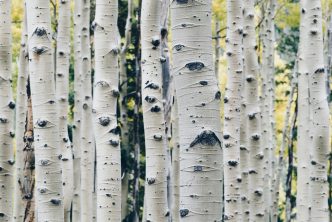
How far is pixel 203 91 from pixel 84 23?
5.90m

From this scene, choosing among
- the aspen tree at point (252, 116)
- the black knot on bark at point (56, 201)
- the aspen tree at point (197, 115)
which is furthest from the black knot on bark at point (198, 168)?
the aspen tree at point (252, 116)

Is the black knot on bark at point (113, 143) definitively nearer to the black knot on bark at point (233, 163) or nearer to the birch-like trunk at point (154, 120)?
the birch-like trunk at point (154, 120)

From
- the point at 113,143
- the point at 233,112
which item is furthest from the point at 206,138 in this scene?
the point at 233,112

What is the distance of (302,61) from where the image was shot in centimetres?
533

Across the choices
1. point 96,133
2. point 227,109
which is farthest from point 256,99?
point 96,133

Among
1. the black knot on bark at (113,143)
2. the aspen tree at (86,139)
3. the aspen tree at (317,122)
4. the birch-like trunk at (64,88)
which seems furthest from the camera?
the aspen tree at (86,139)

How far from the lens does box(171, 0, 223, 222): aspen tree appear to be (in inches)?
92.4

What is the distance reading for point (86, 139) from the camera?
296 inches

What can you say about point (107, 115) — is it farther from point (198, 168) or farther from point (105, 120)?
point (198, 168)

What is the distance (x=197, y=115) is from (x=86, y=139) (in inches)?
209

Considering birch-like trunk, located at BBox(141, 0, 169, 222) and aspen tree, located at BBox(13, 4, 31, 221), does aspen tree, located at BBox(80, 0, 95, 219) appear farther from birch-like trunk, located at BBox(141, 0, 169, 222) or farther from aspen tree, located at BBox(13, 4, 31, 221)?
birch-like trunk, located at BBox(141, 0, 169, 222)

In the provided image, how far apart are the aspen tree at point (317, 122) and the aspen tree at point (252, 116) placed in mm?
1246

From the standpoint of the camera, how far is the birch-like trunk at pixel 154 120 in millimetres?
4355

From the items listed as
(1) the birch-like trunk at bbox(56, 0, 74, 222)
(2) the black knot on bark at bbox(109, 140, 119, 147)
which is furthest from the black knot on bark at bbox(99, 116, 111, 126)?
(1) the birch-like trunk at bbox(56, 0, 74, 222)
